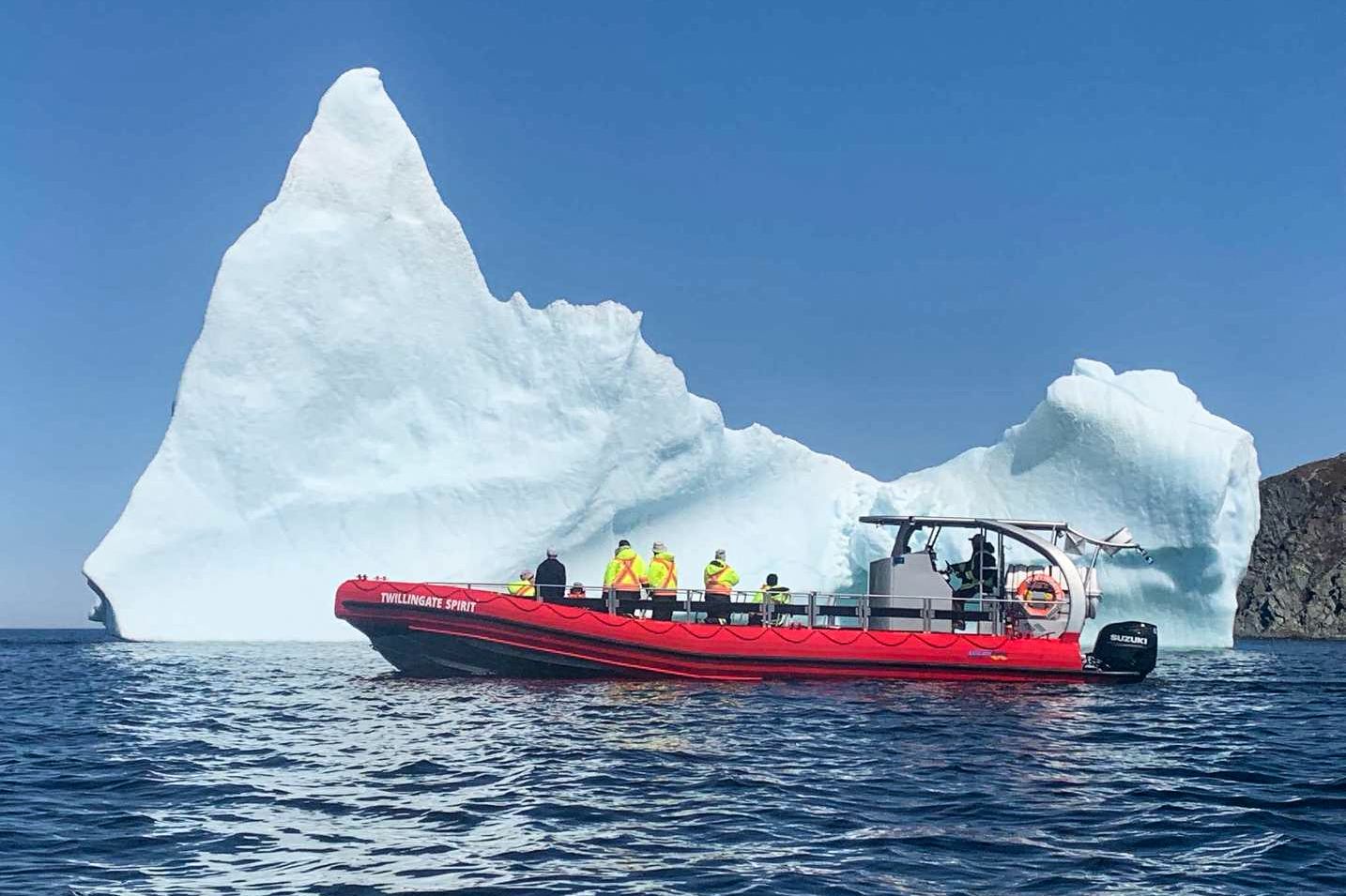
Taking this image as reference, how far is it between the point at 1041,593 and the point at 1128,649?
1419 mm

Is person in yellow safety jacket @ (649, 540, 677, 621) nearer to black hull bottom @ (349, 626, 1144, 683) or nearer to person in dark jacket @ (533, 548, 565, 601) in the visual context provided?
black hull bottom @ (349, 626, 1144, 683)

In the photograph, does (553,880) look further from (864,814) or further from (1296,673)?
(1296,673)

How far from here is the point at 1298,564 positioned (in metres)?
66.4

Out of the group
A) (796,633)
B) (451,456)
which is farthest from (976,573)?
(451,456)

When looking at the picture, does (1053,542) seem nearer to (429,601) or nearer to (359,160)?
(429,601)

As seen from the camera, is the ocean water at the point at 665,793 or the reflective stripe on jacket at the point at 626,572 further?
the reflective stripe on jacket at the point at 626,572

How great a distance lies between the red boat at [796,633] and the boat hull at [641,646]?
17 millimetres

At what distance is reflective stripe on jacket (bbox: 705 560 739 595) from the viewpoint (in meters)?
16.6

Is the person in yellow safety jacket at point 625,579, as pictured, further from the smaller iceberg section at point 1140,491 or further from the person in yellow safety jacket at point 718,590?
the smaller iceberg section at point 1140,491

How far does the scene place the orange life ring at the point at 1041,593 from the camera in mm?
17328

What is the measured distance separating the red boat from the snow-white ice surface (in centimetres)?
1030

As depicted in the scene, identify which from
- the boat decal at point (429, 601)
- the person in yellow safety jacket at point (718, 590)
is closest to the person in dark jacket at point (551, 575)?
the boat decal at point (429, 601)

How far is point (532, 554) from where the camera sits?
28.0m

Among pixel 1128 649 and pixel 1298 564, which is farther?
pixel 1298 564
